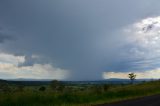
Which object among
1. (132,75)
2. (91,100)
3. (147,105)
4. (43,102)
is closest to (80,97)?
(91,100)

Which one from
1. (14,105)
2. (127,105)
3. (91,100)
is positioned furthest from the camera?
(91,100)

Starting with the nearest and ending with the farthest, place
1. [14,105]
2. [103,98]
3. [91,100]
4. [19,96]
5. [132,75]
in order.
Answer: [14,105] → [19,96] → [91,100] → [103,98] → [132,75]

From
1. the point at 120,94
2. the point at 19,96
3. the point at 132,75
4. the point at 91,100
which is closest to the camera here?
the point at 19,96

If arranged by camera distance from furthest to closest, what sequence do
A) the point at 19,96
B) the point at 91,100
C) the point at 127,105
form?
the point at 91,100
the point at 19,96
the point at 127,105

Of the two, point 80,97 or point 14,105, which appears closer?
point 14,105

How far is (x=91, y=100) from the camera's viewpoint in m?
27.6

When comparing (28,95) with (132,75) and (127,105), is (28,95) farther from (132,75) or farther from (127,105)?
(132,75)

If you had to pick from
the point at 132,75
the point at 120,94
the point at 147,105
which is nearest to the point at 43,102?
the point at 147,105

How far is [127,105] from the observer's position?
23562 mm

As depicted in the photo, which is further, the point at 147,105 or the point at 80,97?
the point at 80,97

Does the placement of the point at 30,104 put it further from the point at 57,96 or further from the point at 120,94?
the point at 120,94

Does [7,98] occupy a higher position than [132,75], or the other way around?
[132,75]

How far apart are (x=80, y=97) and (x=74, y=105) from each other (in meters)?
4.57

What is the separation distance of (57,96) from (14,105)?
614cm
